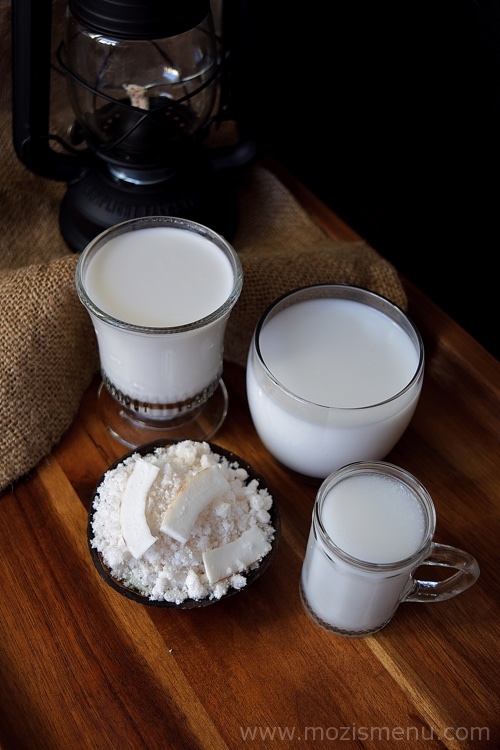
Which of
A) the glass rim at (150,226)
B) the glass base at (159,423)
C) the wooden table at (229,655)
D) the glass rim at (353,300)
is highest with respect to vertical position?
the glass rim at (150,226)

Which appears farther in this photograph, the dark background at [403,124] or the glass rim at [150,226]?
the dark background at [403,124]

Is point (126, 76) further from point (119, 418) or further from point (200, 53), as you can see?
point (119, 418)

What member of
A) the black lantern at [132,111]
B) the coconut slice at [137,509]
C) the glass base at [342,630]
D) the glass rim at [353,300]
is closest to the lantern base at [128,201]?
the black lantern at [132,111]

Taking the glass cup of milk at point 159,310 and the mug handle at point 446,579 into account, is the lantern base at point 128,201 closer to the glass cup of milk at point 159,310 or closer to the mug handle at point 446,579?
the glass cup of milk at point 159,310

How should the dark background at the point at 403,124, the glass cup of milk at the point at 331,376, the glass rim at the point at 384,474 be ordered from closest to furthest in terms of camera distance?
the glass rim at the point at 384,474, the glass cup of milk at the point at 331,376, the dark background at the point at 403,124

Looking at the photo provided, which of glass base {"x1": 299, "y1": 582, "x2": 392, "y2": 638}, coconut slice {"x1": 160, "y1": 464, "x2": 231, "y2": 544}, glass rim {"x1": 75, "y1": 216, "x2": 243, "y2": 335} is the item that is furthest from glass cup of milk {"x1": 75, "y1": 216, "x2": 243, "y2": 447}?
glass base {"x1": 299, "y1": 582, "x2": 392, "y2": 638}

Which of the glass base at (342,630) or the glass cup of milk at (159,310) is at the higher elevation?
the glass cup of milk at (159,310)

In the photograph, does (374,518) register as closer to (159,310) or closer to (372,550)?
(372,550)

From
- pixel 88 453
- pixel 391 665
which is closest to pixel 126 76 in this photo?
pixel 88 453
